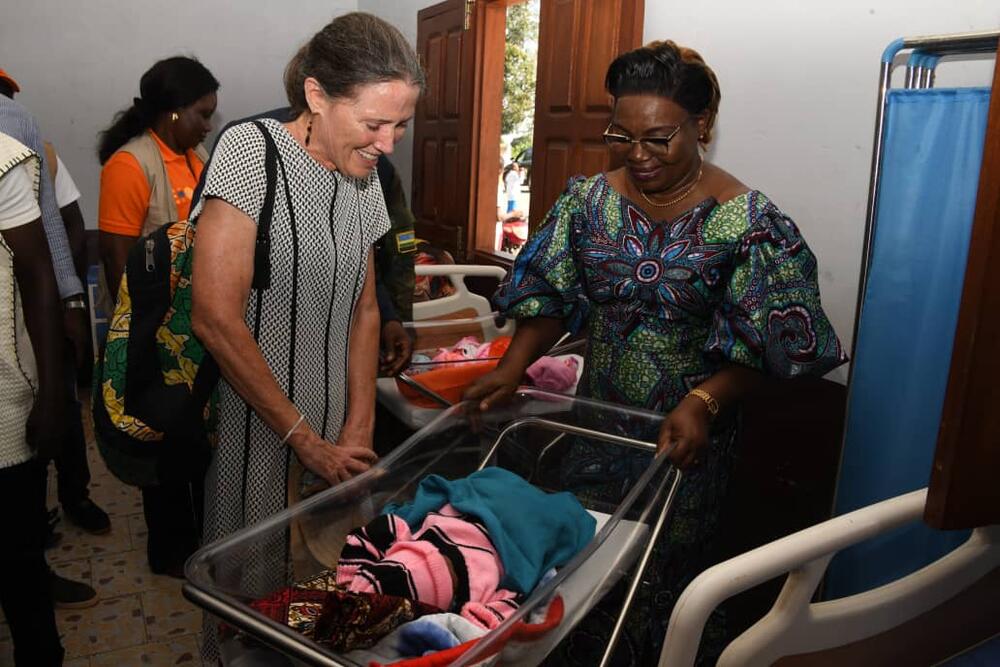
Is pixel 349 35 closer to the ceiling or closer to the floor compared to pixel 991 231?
closer to the ceiling

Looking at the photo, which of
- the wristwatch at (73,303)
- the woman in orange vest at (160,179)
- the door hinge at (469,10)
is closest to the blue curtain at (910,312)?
the wristwatch at (73,303)

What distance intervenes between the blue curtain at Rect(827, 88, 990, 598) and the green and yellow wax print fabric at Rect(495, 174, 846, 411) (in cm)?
22

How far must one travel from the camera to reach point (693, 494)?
1646 millimetres

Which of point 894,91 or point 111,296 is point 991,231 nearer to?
point 894,91

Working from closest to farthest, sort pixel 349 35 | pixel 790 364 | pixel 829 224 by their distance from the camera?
1. pixel 349 35
2. pixel 790 364
3. pixel 829 224

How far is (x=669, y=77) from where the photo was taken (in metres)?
1.57

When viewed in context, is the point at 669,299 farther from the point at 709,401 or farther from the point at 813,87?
the point at 813,87

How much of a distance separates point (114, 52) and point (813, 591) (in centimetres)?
600

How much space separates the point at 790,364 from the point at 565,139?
2437 mm

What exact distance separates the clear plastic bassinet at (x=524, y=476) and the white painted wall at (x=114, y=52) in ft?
16.7

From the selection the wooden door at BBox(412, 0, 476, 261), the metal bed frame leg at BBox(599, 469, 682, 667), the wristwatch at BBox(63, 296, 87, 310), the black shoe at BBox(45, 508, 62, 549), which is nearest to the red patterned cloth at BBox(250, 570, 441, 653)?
the metal bed frame leg at BBox(599, 469, 682, 667)

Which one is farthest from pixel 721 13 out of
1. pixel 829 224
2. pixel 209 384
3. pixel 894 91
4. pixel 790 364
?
pixel 209 384

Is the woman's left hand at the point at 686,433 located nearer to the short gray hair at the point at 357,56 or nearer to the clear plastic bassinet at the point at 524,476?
the clear plastic bassinet at the point at 524,476

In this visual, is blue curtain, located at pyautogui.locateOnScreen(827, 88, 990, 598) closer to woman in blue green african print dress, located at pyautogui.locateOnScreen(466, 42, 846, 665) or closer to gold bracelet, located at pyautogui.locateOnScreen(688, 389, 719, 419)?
woman in blue green african print dress, located at pyautogui.locateOnScreen(466, 42, 846, 665)
